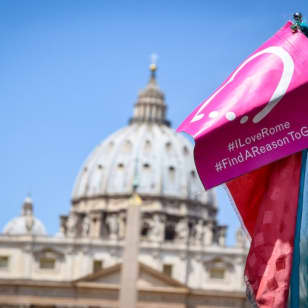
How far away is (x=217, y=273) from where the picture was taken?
8094 centimetres

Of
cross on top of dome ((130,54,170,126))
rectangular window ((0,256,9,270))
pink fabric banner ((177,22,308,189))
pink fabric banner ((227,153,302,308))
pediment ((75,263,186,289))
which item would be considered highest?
cross on top of dome ((130,54,170,126))

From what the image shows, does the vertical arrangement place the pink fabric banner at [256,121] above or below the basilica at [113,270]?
below

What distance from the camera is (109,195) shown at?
104188 millimetres

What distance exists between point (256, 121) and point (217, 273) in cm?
7396

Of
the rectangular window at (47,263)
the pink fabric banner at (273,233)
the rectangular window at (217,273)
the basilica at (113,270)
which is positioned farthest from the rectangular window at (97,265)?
the pink fabric banner at (273,233)

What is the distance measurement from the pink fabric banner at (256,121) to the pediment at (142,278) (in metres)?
69.1

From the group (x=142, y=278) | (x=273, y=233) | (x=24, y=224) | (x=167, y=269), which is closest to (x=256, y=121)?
(x=273, y=233)

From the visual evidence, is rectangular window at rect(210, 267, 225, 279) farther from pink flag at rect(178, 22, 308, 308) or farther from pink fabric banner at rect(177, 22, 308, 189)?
pink fabric banner at rect(177, 22, 308, 189)

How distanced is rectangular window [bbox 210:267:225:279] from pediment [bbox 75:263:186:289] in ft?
13.1

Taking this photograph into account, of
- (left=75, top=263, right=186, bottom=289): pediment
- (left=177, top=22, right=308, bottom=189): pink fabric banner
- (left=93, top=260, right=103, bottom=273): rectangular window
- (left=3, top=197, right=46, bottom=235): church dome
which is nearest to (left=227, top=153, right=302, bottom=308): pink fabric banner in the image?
(left=177, top=22, right=308, bottom=189): pink fabric banner

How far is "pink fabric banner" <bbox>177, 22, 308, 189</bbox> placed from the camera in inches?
299

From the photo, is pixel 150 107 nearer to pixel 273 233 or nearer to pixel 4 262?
pixel 4 262

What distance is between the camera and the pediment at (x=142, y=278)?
3027 inches

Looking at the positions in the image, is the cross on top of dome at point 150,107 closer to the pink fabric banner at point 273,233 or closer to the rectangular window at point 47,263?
the rectangular window at point 47,263
